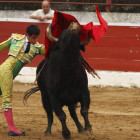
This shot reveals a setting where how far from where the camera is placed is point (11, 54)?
4.11m

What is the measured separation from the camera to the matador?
4.06 meters

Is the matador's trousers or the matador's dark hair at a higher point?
the matador's dark hair

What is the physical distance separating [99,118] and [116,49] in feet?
10.7

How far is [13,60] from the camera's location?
13.5ft

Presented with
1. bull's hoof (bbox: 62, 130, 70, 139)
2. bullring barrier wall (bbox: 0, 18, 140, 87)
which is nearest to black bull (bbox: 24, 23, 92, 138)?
bull's hoof (bbox: 62, 130, 70, 139)

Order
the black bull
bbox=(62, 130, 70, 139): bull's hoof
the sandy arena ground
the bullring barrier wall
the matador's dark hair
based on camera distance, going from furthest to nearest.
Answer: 1. the bullring barrier wall
2. the sandy arena ground
3. the matador's dark hair
4. bbox=(62, 130, 70, 139): bull's hoof
5. the black bull

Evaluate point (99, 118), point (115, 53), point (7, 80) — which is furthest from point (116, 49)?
point (7, 80)

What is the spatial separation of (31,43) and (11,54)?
0.84 ft

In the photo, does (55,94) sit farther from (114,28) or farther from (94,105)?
(114,28)

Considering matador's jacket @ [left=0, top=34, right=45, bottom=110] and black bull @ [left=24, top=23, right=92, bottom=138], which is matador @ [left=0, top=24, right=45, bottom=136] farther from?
black bull @ [left=24, top=23, right=92, bottom=138]

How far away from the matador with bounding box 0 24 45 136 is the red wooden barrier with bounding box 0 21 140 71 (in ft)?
13.3

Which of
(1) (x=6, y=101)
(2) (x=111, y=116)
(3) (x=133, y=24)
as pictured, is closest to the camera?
(1) (x=6, y=101)

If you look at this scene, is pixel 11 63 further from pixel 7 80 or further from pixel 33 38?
pixel 33 38

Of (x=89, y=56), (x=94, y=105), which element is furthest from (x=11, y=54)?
(x=89, y=56)
